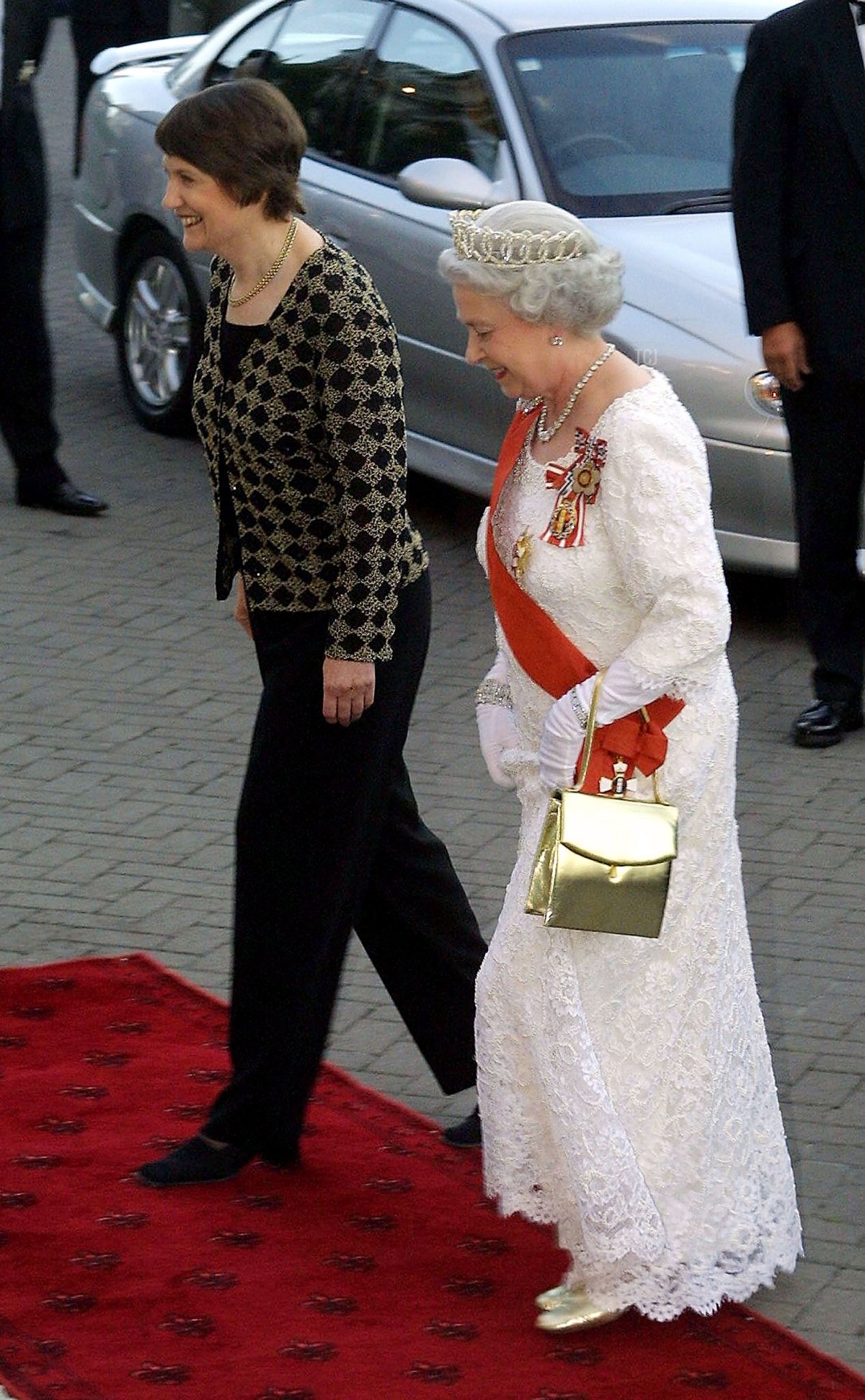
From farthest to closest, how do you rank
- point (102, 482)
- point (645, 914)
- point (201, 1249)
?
point (102, 482) → point (201, 1249) → point (645, 914)

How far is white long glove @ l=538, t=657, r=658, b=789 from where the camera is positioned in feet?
12.4

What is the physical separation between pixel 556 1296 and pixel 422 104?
17.7ft

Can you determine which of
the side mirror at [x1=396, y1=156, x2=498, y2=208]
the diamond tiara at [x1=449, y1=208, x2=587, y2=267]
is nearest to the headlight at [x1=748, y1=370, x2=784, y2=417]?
the side mirror at [x1=396, y1=156, x2=498, y2=208]

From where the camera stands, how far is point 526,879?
13.1 ft

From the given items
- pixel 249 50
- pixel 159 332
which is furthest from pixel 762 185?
pixel 159 332

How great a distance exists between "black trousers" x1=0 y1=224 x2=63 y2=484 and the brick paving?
35 cm

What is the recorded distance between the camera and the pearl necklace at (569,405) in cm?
385

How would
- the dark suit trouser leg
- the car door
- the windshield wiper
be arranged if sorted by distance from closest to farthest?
the dark suit trouser leg
the windshield wiper
the car door

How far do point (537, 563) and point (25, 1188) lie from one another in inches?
63.0

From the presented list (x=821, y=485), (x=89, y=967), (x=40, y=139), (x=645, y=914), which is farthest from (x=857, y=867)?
(x=40, y=139)

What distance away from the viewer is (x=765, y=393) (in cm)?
721

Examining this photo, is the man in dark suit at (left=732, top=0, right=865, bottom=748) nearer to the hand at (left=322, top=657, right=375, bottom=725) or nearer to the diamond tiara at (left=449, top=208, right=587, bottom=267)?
the hand at (left=322, top=657, right=375, bottom=725)

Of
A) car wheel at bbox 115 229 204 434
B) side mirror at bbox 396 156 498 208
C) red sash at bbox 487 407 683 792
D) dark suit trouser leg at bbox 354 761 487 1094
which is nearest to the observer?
red sash at bbox 487 407 683 792

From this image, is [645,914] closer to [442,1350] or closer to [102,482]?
[442,1350]
